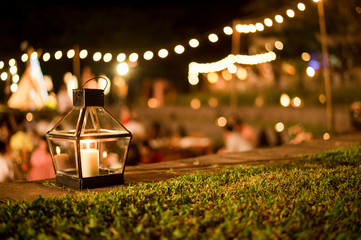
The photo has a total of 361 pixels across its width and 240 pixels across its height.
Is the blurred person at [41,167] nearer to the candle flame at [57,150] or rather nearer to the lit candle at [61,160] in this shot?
the lit candle at [61,160]

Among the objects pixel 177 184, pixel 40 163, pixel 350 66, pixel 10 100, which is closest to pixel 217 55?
pixel 350 66

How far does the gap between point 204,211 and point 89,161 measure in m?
1.21

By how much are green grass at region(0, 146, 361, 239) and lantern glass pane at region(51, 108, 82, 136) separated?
661mm

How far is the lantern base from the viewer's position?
3912 millimetres

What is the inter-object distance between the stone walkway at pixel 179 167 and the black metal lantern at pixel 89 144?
0.13 m

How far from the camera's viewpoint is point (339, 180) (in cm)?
434

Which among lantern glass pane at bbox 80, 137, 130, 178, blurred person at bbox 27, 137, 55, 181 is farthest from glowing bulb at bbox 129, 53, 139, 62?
lantern glass pane at bbox 80, 137, 130, 178

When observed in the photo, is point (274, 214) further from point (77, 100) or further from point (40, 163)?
point (40, 163)

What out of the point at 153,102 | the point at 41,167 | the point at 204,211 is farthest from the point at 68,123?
the point at 153,102

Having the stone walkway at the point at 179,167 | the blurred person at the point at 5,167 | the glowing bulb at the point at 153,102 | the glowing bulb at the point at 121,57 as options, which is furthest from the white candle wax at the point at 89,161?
the glowing bulb at the point at 153,102

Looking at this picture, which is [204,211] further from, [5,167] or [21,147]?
[21,147]

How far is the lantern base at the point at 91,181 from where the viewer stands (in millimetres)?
3912

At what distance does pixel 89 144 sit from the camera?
3.98 metres

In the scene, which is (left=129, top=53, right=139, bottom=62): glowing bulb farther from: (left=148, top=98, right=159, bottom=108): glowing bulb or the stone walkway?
(left=148, top=98, right=159, bottom=108): glowing bulb
